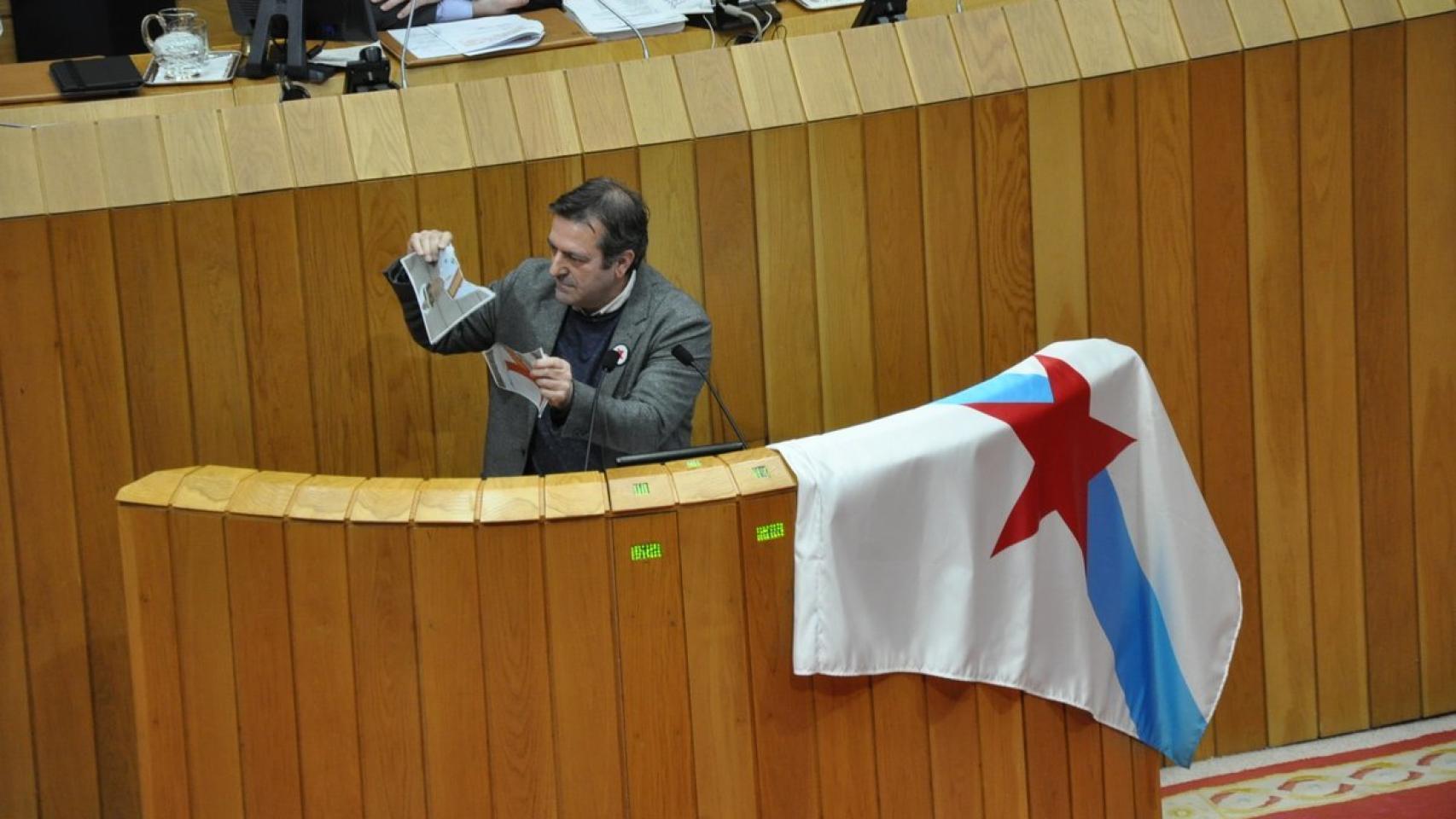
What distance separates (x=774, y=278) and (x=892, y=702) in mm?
1381

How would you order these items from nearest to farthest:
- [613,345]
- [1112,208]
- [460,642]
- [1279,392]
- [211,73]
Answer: [460,642]
[613,345]
[1112,208]
[1279,392]
[211,73]

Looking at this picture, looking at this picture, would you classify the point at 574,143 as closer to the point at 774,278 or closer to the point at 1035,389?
the point at 774,278

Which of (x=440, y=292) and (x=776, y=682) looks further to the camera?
(x=440, y=292)

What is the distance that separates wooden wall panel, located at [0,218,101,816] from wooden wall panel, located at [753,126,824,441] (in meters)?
1.59

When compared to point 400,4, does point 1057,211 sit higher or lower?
lower

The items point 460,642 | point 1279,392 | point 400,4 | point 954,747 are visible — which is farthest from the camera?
point 400,4

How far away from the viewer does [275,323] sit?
415cm

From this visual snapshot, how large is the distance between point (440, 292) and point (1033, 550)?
1.37m

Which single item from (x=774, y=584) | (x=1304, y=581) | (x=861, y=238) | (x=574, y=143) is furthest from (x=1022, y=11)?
(x=774, y=584)

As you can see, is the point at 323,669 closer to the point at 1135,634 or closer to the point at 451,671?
the point at 451,671

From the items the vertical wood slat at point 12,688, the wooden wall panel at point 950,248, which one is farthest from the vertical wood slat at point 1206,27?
the vertical wood slat at point 12,688

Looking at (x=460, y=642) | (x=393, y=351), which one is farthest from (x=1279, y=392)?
(x=460, y=642)

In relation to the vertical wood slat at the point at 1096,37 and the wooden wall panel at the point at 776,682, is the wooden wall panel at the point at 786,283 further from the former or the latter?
the wooden wall panel at the point at 776,682

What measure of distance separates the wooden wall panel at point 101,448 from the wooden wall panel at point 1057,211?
83.7 inches
